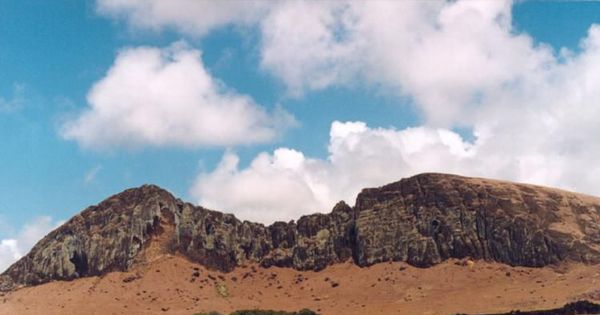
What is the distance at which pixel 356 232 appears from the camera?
545 feet

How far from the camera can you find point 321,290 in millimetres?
149500

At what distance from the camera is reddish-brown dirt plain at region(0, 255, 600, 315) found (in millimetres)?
123812

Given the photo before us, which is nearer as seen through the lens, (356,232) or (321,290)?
(321,290)

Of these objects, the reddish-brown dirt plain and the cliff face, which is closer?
the reddish-brown dirt plain

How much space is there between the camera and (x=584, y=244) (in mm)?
141250

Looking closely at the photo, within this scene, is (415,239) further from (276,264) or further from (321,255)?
(276,264)

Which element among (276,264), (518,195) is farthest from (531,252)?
(276,264)

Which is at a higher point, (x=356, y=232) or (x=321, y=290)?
(x=356, y=232)

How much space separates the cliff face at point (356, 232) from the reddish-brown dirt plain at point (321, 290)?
13.4 ft

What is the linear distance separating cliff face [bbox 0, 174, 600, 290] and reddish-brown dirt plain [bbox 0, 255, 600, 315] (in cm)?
407

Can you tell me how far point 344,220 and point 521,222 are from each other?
45.6m

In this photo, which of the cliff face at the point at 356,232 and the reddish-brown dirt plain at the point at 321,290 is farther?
the cliff face at the point at 356,232

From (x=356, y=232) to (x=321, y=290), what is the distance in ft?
72.4

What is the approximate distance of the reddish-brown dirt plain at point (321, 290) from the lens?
124m
